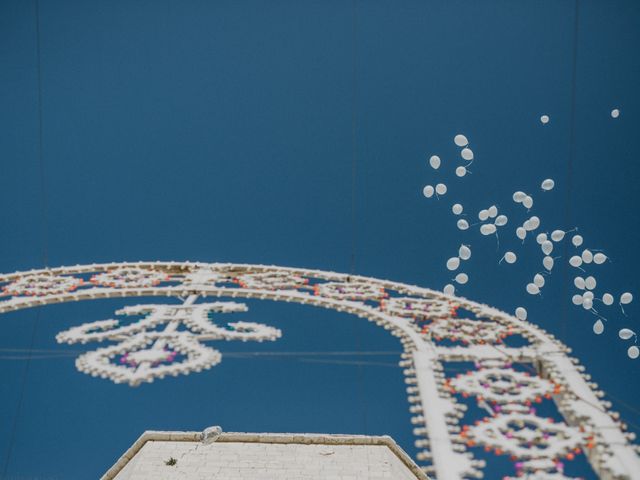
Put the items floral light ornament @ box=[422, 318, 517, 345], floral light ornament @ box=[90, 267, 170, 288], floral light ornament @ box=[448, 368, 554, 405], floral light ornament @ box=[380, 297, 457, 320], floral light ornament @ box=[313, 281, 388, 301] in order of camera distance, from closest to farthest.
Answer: floral light ornament @ box=[448, 368, 554, 405] < floral light ornament @ box=[422, 318, 517, 345] < floral light ornament @ box=[380, 297, 457, 320] < floral light ornament @ box=[313, 281, 388, 301] < floral light ornament @ box=[90, 267, 170, 288]

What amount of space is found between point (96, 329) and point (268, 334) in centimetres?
415

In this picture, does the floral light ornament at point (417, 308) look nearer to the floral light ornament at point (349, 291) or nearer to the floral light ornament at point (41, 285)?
the floral light ornament at point (349, 291)

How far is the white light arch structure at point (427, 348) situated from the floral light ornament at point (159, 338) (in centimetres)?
3

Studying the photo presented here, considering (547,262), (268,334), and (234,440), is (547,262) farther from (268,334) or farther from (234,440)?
(234,440)

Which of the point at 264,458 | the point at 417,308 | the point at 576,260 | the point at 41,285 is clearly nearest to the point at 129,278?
the point at 41,285

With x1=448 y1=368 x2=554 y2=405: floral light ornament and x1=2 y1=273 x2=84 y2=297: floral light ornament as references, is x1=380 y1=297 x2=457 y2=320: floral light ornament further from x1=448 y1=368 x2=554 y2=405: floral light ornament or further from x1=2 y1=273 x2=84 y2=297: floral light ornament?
x1=2 y1=273 x2=84 y2=297: floral light ornament

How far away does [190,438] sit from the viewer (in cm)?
1747

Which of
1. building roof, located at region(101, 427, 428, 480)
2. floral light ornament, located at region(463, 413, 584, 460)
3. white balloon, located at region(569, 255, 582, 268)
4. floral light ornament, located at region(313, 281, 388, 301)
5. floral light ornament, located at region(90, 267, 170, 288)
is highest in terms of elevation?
floral light ornament, located at region(90, 267, 170, 288)

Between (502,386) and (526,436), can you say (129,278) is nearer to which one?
(502,386)

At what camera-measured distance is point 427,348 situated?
14070 millimetres

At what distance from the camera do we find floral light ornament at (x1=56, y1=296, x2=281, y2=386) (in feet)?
44.4

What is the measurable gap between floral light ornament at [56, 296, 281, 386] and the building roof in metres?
2.29

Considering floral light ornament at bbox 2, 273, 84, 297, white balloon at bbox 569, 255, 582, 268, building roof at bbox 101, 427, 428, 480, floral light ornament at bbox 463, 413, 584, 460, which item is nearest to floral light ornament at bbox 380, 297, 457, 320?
building roof at bbox 101, 427, 428, 480

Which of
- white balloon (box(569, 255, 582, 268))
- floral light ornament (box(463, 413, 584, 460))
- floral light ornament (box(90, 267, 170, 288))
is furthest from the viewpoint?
floral light ornament (box(90, 267, 170, 288))
